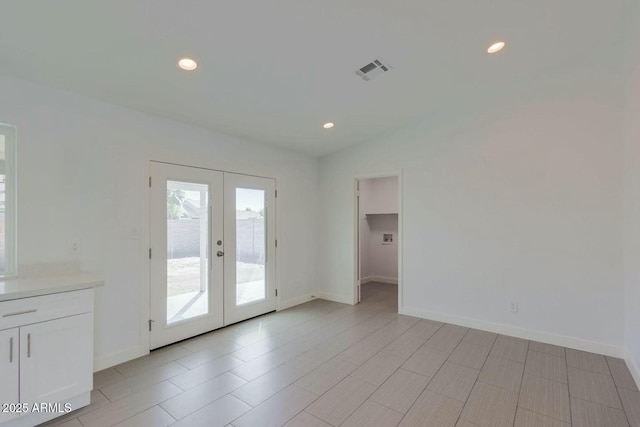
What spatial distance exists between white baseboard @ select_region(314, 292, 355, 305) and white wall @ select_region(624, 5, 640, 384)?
3.16 m

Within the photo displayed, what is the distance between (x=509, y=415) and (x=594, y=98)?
320cm

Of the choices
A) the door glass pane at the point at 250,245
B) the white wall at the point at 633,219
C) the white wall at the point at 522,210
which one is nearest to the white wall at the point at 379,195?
the white wall at the point at 522,210

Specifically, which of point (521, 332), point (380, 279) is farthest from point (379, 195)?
point (521, 332)

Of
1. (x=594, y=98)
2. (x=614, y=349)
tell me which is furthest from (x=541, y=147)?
(x=614, y=349)

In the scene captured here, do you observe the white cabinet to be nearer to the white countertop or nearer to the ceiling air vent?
the white countertop

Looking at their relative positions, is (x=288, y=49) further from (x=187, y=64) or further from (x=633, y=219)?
(x=633, y=219)

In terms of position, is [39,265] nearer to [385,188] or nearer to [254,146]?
[254,146]

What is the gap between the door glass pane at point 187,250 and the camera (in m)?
3.24

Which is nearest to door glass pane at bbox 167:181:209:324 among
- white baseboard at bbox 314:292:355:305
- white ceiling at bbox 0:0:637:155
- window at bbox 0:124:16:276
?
white ceiling at bbox 0:0:637:155

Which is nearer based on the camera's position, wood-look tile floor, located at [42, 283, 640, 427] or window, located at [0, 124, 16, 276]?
wood-look tile floor, located at [42, 283, 640, 427]

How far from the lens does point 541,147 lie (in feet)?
10.9

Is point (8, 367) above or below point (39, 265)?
below

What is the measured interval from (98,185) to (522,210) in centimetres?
450

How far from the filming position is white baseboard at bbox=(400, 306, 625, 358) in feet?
9.86
